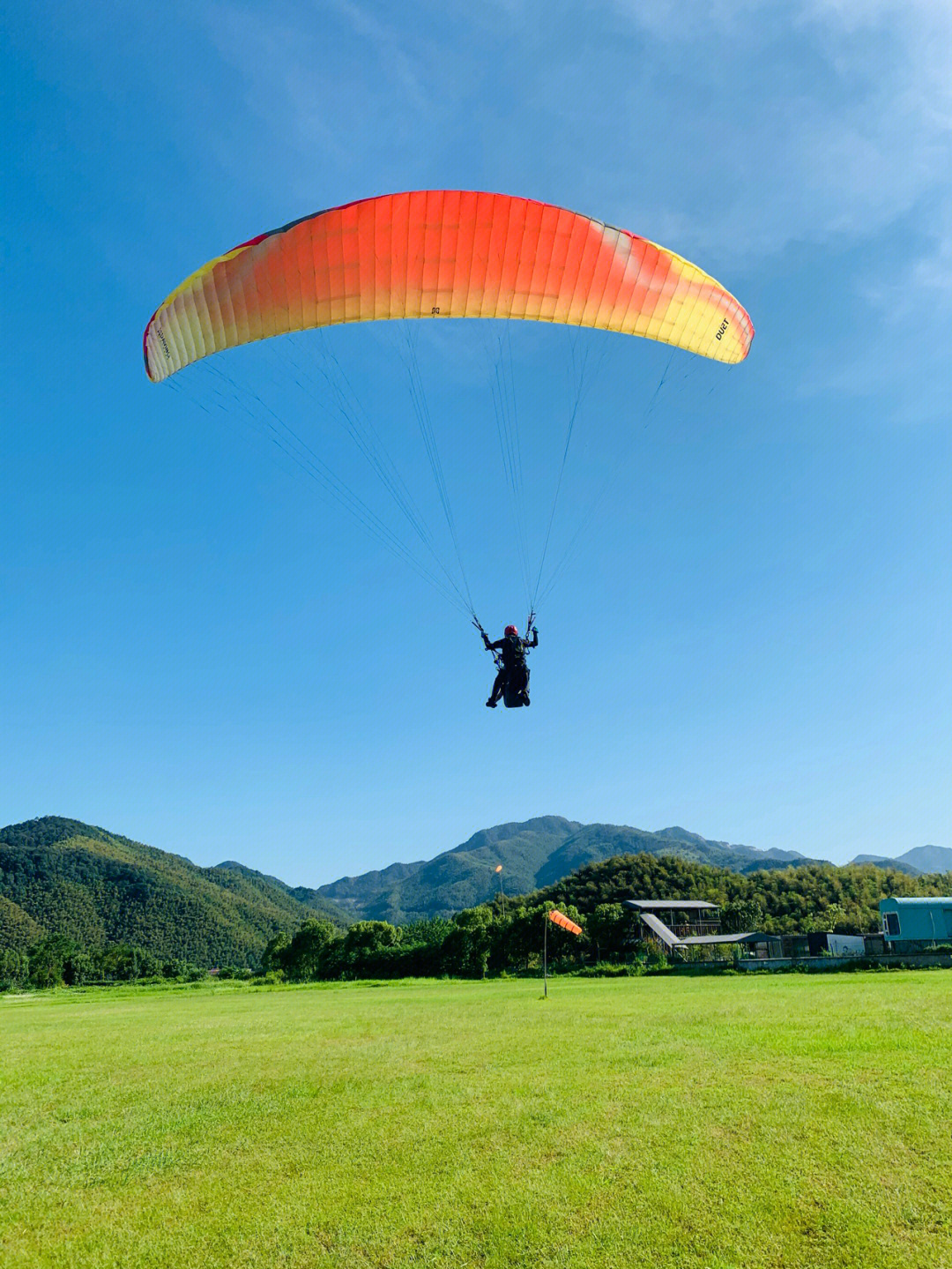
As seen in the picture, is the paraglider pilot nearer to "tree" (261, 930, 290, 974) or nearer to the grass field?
the grass field

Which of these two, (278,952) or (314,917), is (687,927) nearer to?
(278,952)

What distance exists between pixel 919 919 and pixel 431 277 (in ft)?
160

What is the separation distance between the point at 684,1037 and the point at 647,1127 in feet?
15.4

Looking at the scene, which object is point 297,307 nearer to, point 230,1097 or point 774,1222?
point 230,1097

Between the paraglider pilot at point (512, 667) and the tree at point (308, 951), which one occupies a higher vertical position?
the paraglider pilot at point (512, 667)

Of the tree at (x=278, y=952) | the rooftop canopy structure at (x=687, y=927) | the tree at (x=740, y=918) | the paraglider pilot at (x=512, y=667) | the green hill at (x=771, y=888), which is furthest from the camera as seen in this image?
the tree at (x=740, y=918)

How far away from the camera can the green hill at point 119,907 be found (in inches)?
5128

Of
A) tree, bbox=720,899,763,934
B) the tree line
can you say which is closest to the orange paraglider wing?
the tree line

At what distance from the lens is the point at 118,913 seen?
13962 cm

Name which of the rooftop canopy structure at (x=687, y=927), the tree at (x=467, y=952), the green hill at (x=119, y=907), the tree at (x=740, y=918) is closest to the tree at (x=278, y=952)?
the tree at (x=467, y=952)

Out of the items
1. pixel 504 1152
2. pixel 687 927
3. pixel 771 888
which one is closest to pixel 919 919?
pixel 687 927

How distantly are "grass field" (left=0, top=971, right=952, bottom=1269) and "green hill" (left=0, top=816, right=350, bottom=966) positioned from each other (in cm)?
13079

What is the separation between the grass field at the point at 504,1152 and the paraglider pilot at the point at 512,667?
5.80 metres

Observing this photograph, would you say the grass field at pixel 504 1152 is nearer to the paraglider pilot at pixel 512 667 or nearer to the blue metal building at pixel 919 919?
the paraglider pilot at pixel 512 667
